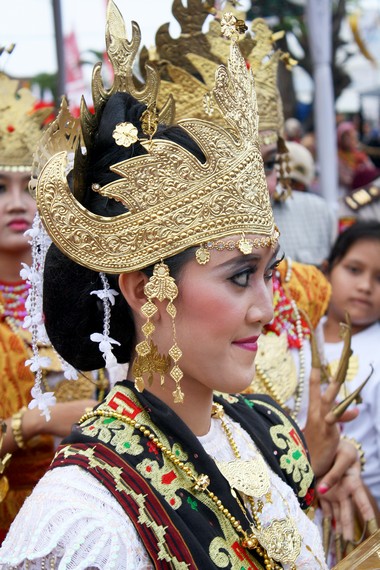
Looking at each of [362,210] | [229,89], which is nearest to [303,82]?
[362,210]

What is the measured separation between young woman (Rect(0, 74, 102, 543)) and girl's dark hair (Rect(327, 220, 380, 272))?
4.37ft

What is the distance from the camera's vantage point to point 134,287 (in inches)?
69.2

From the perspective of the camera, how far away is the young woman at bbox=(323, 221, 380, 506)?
3.27m

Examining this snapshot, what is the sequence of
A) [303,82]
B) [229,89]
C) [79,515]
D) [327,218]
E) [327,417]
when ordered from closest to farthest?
1. [79,515]
2. [229,89]
3. [327,417]
4. [327,218]
5. [303,82]

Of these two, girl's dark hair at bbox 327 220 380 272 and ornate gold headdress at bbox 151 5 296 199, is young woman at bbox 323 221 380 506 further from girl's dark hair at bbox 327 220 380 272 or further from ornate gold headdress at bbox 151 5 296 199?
ornate gold headdress at bbox 151 5 296 199

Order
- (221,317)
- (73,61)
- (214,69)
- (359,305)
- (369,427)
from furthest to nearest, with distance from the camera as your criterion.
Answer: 1. (73,61)
2. (359,305)
3. (369,427)
4. (214,69)
5. (221,317)

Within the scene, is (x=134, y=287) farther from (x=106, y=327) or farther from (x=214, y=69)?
(x=214, y=69)

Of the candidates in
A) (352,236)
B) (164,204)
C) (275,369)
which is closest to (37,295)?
(164,204)

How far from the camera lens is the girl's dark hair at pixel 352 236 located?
373cm

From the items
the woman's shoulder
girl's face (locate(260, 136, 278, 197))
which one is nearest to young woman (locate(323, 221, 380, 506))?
girl's face (locate(260, 136, 278, 197))

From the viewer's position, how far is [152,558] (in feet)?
5.14

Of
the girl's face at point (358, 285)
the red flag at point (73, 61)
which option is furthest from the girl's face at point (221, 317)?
the red flag at point (73, 61)

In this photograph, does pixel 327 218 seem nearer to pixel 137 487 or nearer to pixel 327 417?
pixel 327 417

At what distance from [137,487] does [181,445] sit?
0.58 ft
